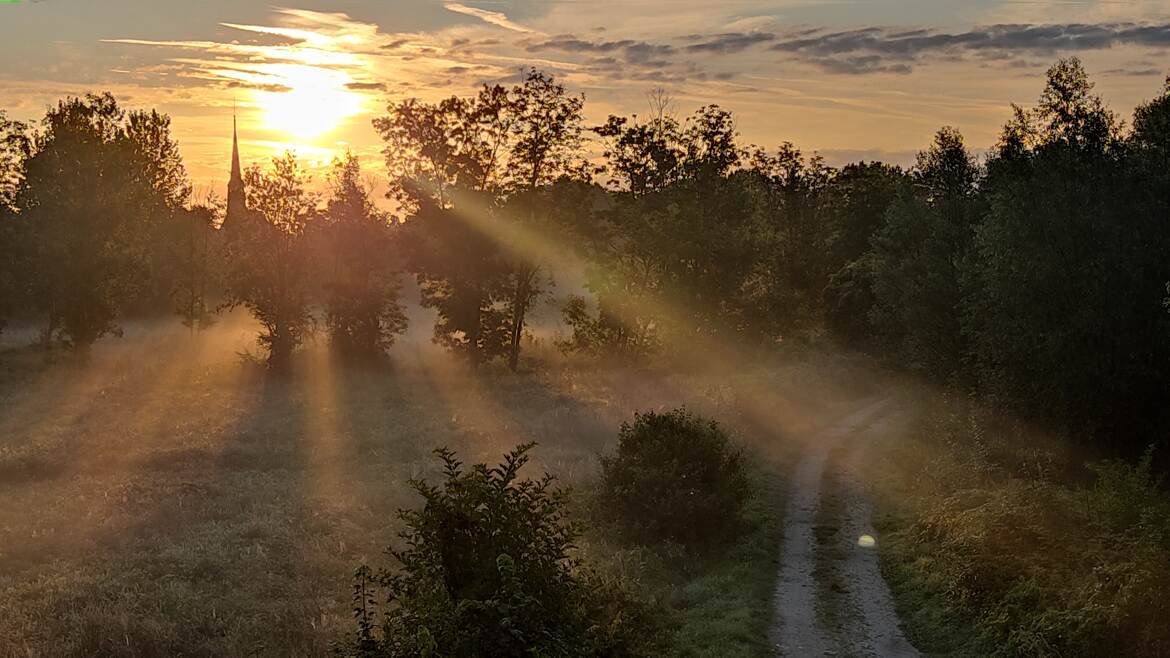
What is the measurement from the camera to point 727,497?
73.6 feet

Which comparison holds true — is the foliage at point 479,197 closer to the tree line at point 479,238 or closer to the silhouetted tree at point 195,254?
the tree line at point 479,238

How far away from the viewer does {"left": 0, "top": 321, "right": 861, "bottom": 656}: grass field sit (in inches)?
Result: 641

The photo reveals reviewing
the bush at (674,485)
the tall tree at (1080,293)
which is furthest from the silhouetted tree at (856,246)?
the bush at (674,485)

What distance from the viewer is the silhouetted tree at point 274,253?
5188cm

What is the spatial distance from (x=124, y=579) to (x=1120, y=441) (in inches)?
1162

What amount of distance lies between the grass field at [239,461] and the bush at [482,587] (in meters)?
6.52

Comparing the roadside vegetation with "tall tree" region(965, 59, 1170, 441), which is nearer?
the roadside vegetation

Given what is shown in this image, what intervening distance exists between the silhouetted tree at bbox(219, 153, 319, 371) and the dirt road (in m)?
34.0

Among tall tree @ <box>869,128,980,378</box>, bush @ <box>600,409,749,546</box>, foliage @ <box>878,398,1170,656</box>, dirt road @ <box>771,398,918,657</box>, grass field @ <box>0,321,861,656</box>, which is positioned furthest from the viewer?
tall tree @ <box>869,128,980,378</box>

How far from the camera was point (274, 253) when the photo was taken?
5228 cm

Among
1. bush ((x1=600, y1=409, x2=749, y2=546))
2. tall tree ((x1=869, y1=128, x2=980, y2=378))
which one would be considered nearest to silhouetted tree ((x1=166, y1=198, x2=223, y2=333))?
tall tree ((x1=869, y1=128, x2=980, y2=378))

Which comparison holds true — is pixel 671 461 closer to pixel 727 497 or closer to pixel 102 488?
pixel 727 497

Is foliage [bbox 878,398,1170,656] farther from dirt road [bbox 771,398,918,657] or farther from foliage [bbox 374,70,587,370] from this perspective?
foliage [bbox 374,70,587,370]

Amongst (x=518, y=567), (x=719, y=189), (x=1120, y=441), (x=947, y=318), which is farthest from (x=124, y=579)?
(x=719, y=189)
